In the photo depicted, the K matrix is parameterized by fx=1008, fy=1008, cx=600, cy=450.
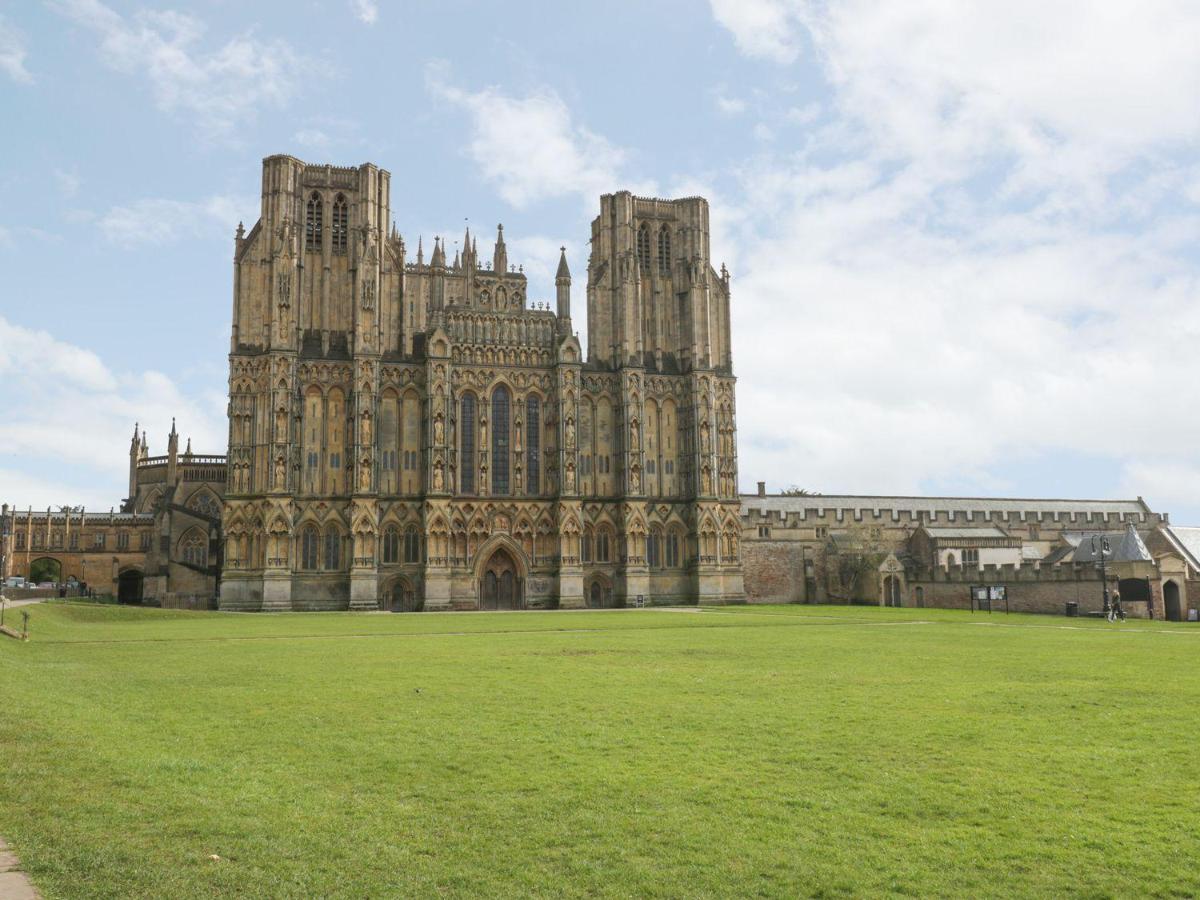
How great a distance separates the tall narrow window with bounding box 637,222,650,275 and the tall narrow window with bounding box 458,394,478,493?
61.1 ft

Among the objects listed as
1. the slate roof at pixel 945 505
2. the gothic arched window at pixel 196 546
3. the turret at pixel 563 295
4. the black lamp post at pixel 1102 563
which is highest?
the turret at pixel 563 295

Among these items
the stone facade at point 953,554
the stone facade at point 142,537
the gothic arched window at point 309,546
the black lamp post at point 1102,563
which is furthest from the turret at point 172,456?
the black lamp post at point 1102,563

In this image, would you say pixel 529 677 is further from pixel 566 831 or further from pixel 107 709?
pixel 566 831

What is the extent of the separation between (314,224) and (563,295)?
782 inches

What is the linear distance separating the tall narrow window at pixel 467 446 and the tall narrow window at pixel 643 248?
733 inches

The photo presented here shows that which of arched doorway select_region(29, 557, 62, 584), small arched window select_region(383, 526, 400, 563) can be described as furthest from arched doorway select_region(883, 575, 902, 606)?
arched doorway select_region(29, 557, 62, 584)

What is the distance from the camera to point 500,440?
251 ft

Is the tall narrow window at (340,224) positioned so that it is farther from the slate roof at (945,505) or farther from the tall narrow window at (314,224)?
the slate roof at (945,505)

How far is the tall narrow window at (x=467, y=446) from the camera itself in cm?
7506

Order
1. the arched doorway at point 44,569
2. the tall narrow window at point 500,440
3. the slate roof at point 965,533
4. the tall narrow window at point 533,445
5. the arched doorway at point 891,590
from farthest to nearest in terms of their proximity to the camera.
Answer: the arched doorway at point 44,569 < the slate roof at point 965,533 < the arched doorway at point 891,590 < the tall narrow window at point 533,445 < the tall narrow window at point 500,440

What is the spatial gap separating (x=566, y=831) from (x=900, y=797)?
11.3 feet

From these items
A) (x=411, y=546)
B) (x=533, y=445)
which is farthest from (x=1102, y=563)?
(x=411, y=546)

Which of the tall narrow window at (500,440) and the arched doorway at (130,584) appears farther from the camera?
the arched doorway at (130,584)

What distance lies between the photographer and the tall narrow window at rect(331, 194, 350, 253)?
77438 millimetres
